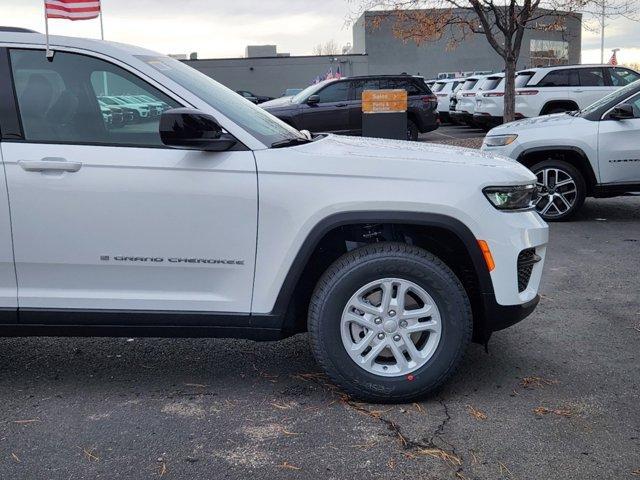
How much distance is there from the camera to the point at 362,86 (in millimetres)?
17375

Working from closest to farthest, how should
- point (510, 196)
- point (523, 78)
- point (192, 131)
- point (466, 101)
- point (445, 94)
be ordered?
point (192, 131) → point (510, 196) → point (523, 78) → point (466, 101) → point (445, 94)

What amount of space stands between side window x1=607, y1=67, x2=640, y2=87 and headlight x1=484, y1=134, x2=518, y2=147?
9570mm

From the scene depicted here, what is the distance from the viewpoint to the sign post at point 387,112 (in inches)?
476

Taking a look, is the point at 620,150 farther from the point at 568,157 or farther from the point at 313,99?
the point at 313,99

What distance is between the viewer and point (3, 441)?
10.9ft

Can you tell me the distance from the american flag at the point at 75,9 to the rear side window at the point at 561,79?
10.6 metres

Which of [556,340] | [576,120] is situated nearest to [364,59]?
[576,120]

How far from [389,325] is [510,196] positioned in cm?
92

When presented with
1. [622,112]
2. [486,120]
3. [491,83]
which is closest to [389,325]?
[622,112]

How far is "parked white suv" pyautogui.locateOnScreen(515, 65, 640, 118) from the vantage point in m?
16.7

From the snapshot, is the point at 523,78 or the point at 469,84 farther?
the point at 469,84

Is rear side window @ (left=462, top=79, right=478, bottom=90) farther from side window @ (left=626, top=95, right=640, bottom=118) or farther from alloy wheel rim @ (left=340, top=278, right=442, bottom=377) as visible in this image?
alloy wheel rim @ (left=340, top=278, right=442, bottom=377)

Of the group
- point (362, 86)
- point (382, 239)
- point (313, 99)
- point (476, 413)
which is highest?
point (362, 86)

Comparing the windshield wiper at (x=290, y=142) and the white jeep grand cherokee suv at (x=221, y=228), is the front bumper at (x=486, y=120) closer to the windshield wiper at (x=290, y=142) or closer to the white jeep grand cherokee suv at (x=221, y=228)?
the windshield wiper at (x=290, y=142)
